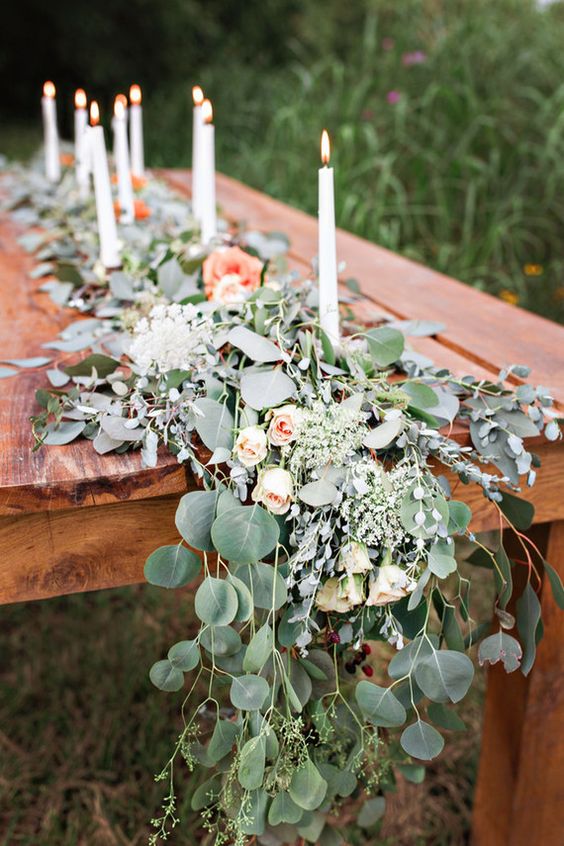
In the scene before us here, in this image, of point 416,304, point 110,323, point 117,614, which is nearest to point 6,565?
point 110,323

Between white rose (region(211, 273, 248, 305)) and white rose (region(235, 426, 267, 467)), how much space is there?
1.03 feet

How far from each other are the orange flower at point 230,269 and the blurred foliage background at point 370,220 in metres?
0.79

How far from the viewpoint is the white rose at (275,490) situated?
642mm

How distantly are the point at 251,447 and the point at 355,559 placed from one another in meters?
0.12

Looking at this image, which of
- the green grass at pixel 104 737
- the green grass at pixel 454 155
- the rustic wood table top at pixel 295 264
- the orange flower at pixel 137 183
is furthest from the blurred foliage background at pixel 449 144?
the green grass at pixel 104 737

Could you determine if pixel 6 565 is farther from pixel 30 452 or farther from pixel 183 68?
pixel 183 68

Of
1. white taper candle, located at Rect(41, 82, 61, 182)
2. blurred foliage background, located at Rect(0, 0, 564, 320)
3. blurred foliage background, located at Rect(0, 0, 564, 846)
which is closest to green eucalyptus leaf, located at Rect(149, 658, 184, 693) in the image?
blurred foliage background, located at Rect(0, 0, 564, 846)

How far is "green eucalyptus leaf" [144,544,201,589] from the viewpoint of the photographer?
2.15 ft

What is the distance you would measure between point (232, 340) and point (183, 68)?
7.55 metres

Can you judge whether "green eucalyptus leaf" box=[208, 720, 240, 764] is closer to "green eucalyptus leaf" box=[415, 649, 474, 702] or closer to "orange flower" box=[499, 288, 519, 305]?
"green eucalyptus leaf" box=[415, 649, 474, 702]

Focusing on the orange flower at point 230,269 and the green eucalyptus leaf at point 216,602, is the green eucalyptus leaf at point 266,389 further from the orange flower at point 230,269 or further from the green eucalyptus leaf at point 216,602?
the orange flower at point 230,269

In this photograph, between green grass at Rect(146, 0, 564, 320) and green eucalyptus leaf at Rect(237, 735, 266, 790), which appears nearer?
green eucalyptus leaf at Rect(237, 735, 266, 790)

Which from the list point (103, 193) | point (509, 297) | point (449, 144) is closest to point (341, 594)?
point (103, 193)

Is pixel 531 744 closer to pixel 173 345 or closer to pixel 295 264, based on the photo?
pixel 173 345
